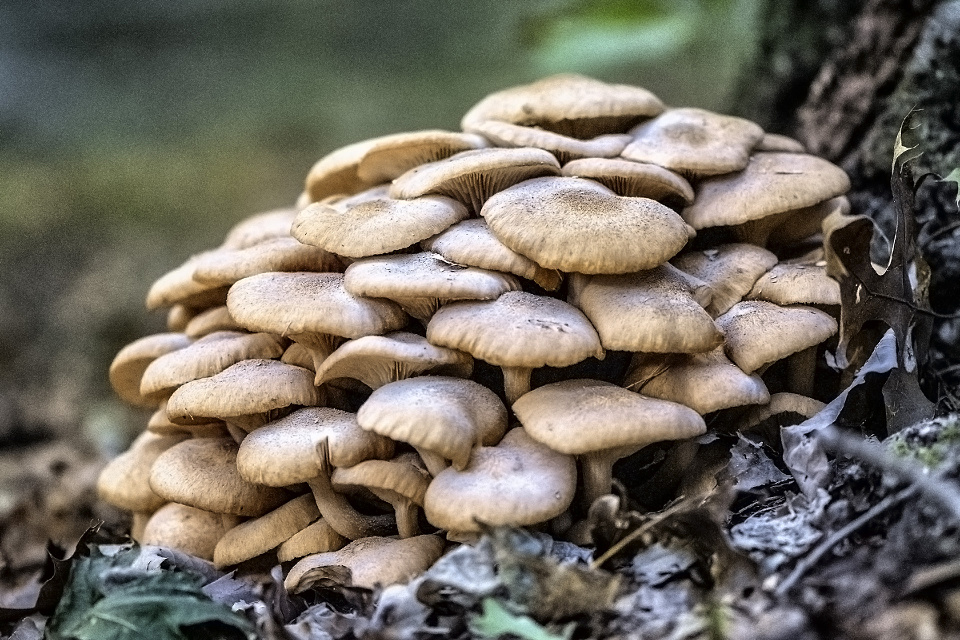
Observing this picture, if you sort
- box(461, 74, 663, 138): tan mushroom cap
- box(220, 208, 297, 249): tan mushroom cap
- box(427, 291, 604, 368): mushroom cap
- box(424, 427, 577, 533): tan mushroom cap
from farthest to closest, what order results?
box(220, 208, 297, 249): tan mushroom cap < box(461, 74, 663, 138): tan mushroom cap < box(427, 291, 604, 368): mushroom cap < box(424, 427, 577, 533): tan mushroom cap

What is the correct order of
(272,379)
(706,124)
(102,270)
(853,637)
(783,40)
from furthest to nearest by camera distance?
(102,270), (783,40), (706,124), (272,379), (853,637)

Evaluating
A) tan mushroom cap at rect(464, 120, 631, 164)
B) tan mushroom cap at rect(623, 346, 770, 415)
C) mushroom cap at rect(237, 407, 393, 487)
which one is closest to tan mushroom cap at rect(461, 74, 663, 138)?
tan mushroom cap at rect(464, 120, 631, 164)

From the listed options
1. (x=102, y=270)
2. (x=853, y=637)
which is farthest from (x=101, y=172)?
(x=853, y=637)

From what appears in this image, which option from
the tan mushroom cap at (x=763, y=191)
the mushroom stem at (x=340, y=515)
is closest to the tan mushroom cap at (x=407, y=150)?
the tan mushroom cap at (x=763, y=191)

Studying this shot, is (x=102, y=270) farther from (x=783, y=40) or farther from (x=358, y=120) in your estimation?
(x=783, y=40)

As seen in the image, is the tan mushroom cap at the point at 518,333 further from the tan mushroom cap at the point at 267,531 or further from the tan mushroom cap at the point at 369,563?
the tan mushroom cap at the point at 267,531

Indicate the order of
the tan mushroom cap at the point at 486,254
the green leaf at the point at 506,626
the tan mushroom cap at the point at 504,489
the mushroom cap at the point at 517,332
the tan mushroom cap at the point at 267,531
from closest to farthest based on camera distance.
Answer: the green leaf at the point at 506,626, the tan mushroom cap at the point at 504,489, the mushroom cap at the point at 517,332, the tan mushroom cap at the point at 486,254, the tan mushroom cap at the point at 267,531

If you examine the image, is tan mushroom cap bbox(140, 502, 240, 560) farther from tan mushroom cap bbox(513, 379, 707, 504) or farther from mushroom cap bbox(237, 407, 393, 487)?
tan mushroom cap bbox(513, 379, 707, 504)
